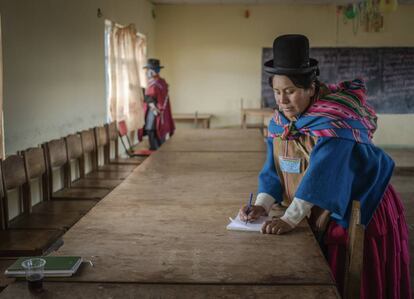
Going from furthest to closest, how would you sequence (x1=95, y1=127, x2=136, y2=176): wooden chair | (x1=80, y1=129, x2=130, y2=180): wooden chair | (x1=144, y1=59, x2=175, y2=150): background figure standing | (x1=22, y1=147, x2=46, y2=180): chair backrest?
(x1=144, y1=59, x2=175, y2=150): background figure standing < (x1=95, y1=127, x2=136, y2=176): wooden chair < (x1=80, y1=129, x2=130, y2=180): wooden chair < (x1=22, y1=147, x2=46, y2=180): chair backrest

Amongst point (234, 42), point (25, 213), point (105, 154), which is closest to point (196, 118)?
point (234, 42)

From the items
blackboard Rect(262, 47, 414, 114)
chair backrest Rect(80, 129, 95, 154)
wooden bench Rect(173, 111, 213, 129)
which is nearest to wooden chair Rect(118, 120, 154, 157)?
chair backrest Rect(80, 129, 95, 154)

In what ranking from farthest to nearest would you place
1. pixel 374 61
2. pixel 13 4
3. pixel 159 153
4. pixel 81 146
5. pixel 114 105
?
pixel 374 61, pixel 114 105, pixel 81 146, pixel 159 153, pixel 13 4

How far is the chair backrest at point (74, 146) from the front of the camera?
412 centimetres

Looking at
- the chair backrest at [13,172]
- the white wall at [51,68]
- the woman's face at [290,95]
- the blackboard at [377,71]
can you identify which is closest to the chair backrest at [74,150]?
the white wall at [51,68]

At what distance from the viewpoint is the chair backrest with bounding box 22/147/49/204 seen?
330 centimetres

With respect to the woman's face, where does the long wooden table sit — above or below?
below

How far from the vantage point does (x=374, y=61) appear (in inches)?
340

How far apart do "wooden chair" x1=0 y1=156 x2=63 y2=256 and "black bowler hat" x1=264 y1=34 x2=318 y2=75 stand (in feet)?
5.34

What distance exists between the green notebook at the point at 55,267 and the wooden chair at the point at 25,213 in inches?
60.3

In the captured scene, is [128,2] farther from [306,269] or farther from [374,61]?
[306,269]

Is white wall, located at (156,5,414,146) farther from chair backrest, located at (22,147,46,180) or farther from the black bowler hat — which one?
the black bowler hat

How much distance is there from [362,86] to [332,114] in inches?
9.4

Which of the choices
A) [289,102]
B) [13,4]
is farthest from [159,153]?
[289,102]
